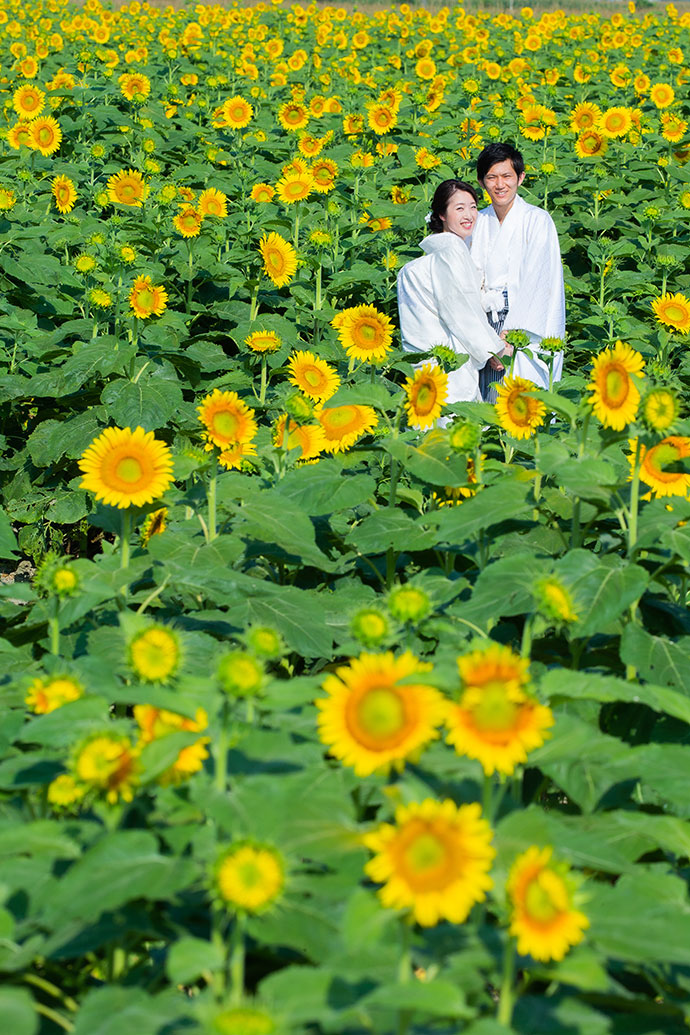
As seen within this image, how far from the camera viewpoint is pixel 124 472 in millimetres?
2658

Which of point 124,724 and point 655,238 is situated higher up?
point 124,724

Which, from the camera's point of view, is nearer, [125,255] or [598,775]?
[598,775]

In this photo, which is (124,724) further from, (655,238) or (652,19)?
(652,19)

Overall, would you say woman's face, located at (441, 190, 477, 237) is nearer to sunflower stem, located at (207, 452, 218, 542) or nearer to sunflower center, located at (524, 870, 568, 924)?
sunflower stem, located at (207, 452, 218, 542)

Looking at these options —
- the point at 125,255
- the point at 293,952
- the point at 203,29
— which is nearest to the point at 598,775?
the point at 293,952

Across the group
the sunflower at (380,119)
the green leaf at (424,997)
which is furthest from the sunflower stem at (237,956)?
the sunflower at (380,119)

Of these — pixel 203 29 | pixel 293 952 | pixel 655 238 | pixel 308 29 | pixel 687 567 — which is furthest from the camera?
pixel 308 29

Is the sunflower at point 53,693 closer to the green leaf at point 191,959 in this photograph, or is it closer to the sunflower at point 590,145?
the green leaf at point 191,959

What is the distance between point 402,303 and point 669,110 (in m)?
7.11

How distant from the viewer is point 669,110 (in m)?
11.3

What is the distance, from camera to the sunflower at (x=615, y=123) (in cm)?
920

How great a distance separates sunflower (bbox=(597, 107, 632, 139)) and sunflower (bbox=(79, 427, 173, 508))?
7555 mm

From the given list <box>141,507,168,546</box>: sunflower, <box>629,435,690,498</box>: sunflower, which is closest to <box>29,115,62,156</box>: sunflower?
<box>141,507,168,546</box>: sunflower

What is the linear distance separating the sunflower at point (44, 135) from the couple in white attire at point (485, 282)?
309 centimetres
